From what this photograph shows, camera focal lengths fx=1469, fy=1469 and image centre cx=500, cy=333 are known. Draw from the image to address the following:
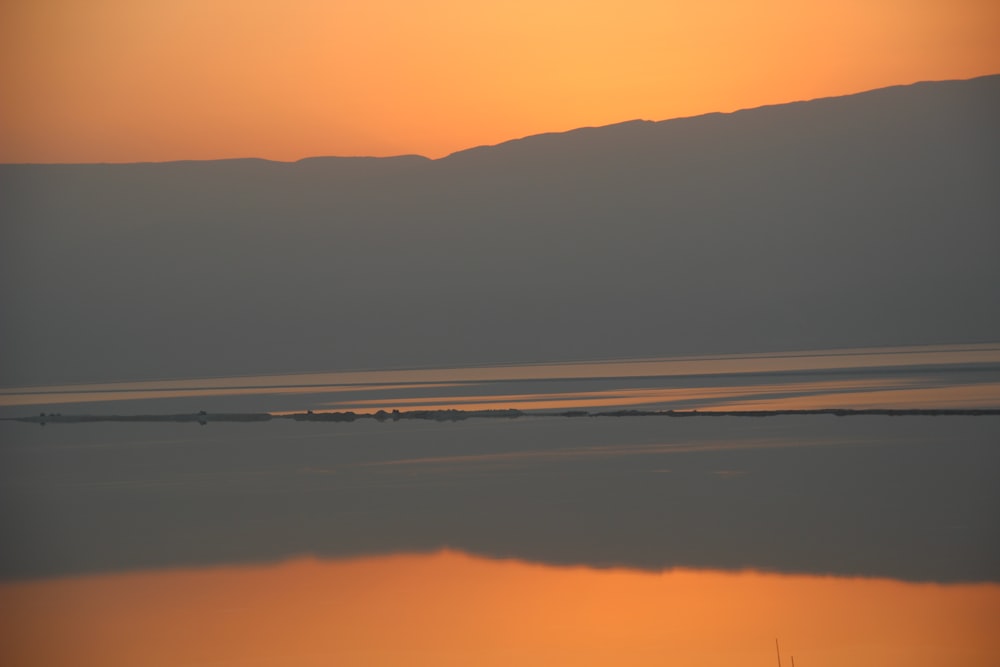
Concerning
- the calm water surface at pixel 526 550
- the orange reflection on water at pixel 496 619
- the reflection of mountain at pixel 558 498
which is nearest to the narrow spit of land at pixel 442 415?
the reflection of mountain at pixel 558 498

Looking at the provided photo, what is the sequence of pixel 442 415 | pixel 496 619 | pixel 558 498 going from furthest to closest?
1. pixel 442 415
2. pixel 558 498
3. pixel 496 619

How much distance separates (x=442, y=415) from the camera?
3123 centimetres

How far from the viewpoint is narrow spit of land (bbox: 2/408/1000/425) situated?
2609 centimetres

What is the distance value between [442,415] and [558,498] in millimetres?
14808

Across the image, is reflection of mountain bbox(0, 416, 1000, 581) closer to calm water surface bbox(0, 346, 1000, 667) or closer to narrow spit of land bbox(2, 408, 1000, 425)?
calm water surface bbox(0, 346, 1000, 667)

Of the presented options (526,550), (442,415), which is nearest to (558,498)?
(526,550)

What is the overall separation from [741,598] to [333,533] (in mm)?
5319

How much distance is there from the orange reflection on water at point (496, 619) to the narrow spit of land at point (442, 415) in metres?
15.0

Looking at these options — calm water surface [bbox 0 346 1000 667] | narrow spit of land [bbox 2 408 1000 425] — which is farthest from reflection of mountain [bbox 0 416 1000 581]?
narrow spit of land [bbox 2 408 1000 425]

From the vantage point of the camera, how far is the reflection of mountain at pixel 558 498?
12992mm

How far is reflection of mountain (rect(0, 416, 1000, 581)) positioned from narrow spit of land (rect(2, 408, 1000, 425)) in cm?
110

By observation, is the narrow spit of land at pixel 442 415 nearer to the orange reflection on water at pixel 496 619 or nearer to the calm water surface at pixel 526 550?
the calm water surface at pixel 526 550

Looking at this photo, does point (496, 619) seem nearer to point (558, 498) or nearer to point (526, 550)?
point (526, 550)

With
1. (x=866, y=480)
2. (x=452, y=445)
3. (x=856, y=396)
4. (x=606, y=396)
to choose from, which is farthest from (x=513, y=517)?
(x=606, y=396)
